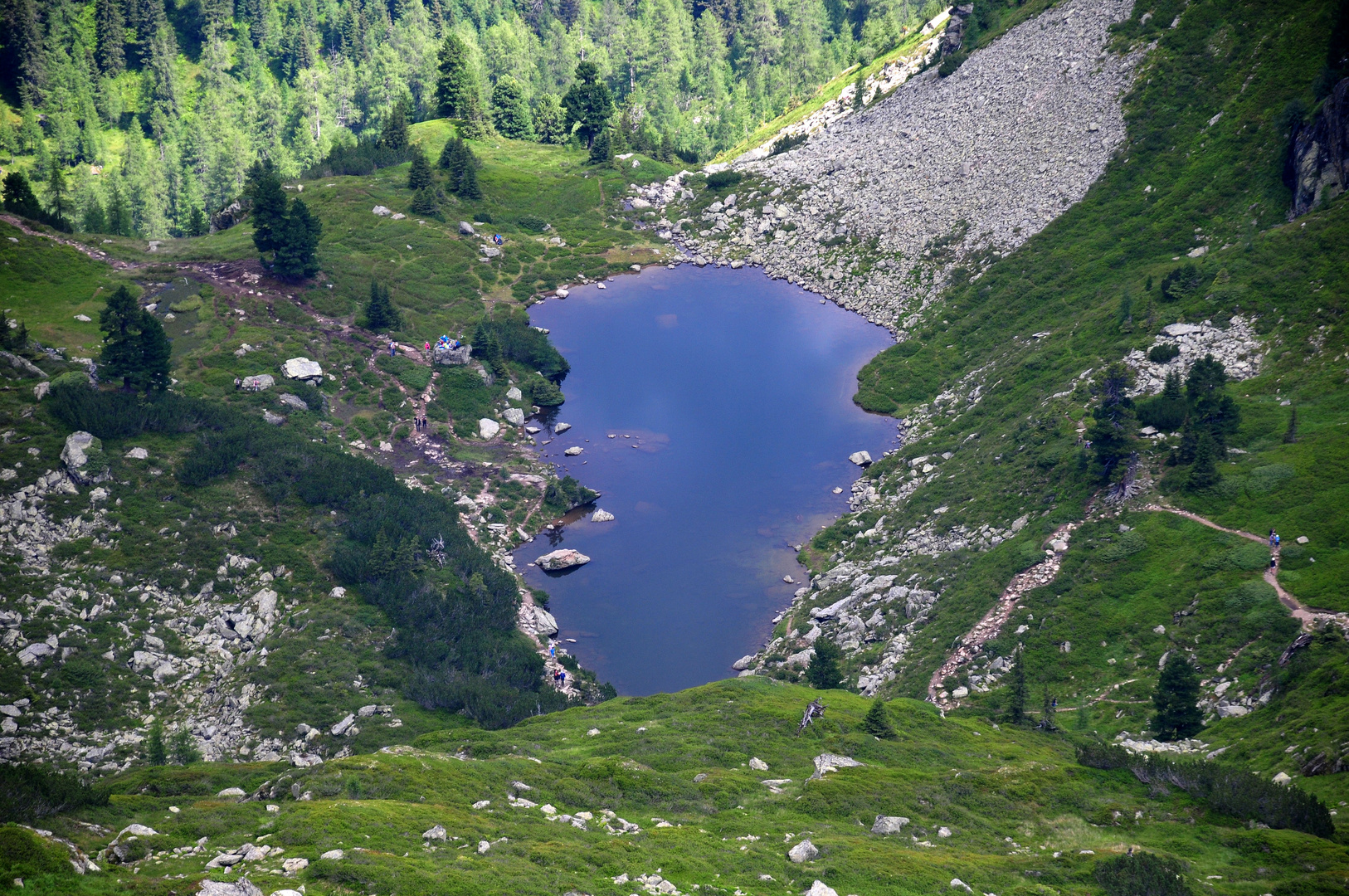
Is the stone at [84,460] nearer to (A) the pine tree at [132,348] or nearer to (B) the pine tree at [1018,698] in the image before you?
(A) the pine tree at [132,348]

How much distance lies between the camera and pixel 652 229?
15700 cm

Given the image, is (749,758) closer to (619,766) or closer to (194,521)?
(619,766)

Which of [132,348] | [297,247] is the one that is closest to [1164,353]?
[132,348]

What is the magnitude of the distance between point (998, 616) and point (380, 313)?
80.6m

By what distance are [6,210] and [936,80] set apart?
12598 centimetres

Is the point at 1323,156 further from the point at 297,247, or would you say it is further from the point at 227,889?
the point at 297,247

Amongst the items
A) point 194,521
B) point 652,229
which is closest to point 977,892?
point 194,521

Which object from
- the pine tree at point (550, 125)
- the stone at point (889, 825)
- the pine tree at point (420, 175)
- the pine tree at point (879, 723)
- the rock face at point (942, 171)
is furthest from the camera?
the pine tree at point (550, 125)

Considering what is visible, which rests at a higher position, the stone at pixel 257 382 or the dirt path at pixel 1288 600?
the stone at pixel 257 382

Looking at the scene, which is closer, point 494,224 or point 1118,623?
point 1118,623

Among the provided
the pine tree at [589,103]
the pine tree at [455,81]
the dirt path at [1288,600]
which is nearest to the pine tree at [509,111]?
the pine tree at [455,81]

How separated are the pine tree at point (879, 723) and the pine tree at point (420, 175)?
11439cm

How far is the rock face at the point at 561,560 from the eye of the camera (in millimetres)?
96312

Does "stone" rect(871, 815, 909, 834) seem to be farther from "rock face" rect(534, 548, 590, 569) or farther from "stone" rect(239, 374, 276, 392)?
"stone" rect(239, 374, 276, 392)
